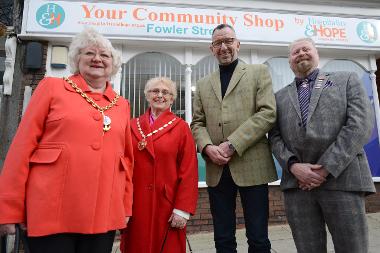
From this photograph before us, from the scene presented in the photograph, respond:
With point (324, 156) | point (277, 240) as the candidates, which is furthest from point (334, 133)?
point (277, 240)

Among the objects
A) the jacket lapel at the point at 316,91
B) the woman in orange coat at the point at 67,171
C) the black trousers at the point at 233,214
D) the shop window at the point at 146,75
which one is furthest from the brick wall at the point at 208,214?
the woman in orange coat at the point at 67,171

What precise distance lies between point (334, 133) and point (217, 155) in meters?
0.84

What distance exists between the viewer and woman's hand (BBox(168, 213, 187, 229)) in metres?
2.21

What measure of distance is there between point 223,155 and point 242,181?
241 millimetres

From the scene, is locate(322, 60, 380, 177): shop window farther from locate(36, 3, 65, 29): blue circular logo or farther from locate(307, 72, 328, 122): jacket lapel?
locate(36, 3, 65, 29): blue circular logo

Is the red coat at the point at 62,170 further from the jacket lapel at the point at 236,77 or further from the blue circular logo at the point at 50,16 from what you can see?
the blue circular logo at the point at 50,16

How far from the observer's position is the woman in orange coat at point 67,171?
5.13 ft

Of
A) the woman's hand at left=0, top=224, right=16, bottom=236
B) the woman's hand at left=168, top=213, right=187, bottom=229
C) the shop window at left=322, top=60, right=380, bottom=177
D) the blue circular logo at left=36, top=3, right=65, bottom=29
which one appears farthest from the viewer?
the shop window at left=322, top=60, right=380, bottom=177

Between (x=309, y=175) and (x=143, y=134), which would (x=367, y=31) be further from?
(x=143, y=134)

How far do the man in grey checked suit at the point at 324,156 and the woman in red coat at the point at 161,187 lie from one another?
72cm

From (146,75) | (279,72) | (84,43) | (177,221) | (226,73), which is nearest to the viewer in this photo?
(84,43)

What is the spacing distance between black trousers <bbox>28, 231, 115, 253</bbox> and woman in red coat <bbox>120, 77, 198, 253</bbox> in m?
0.47

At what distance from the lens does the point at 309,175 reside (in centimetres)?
209

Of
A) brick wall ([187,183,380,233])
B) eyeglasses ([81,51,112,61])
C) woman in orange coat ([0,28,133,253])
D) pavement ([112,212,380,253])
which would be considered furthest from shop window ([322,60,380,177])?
woman in orange coat ([0,28,133,253])
